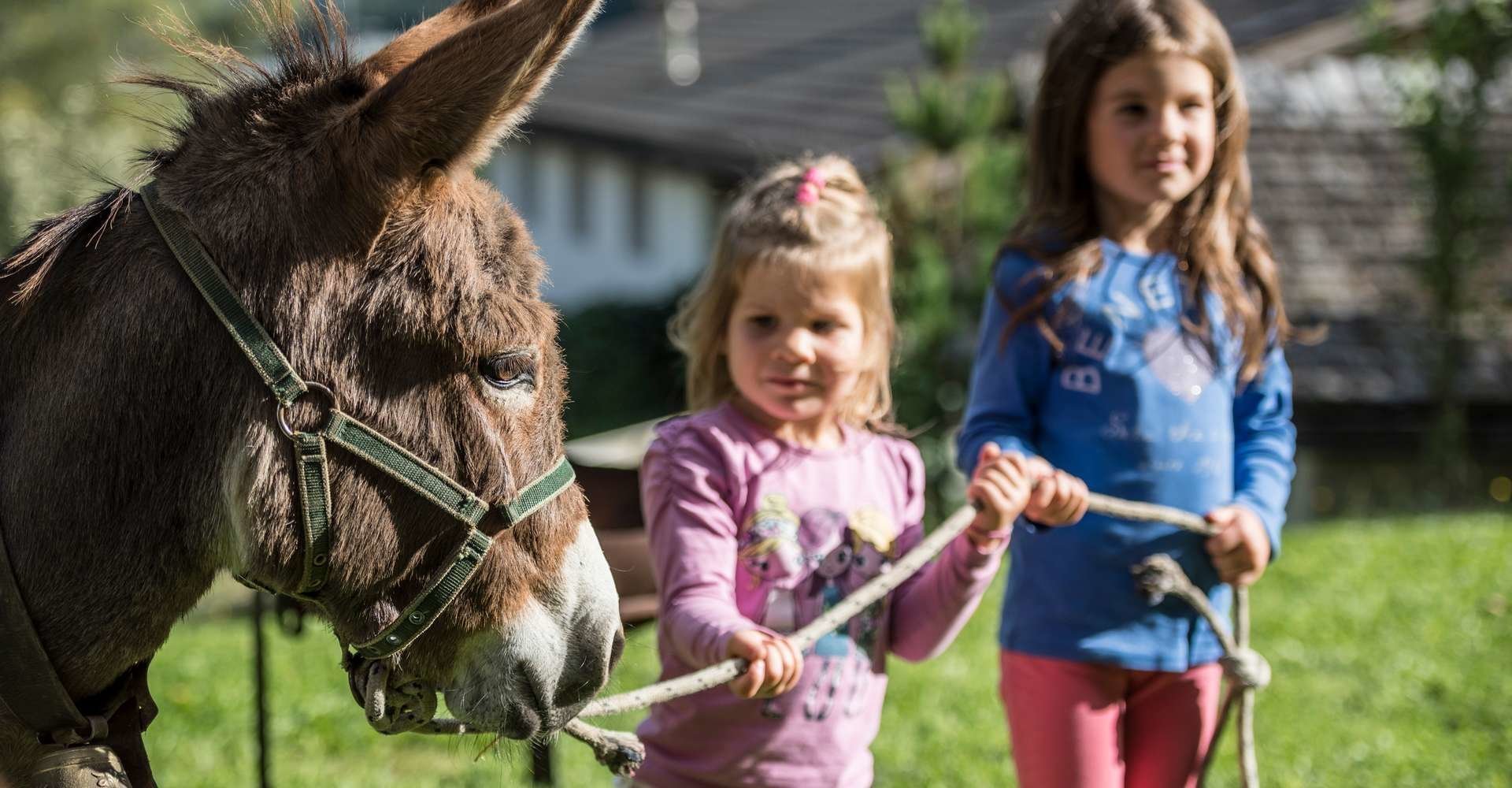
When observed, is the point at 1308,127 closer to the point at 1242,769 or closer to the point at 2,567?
the point at 1242,769

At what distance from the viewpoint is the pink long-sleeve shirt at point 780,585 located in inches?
99.0

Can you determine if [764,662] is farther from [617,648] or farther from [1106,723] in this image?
[1106,723]

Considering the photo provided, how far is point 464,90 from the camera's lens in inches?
67.7

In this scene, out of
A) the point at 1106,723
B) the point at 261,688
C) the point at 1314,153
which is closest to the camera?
the point at 1106,723

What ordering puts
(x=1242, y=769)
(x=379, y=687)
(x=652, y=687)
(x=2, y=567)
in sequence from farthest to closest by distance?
(x=1242, y=769)
(x=652, y=687)
(x=379, y=687)
(x=2, y=567)

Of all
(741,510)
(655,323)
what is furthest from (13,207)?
(741,510)

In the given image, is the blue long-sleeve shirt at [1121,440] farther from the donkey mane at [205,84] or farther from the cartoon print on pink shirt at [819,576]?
the donkey mane at [205,84]

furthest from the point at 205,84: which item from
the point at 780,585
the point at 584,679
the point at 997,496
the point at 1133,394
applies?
the point at 1133,394

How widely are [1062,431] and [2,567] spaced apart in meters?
2.08

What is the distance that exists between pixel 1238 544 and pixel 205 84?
2.24 metres

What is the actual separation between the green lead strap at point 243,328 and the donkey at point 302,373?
2cm

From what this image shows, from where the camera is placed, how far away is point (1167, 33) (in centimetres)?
290

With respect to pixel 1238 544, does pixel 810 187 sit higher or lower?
higher

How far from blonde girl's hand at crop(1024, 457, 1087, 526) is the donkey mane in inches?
57.6
